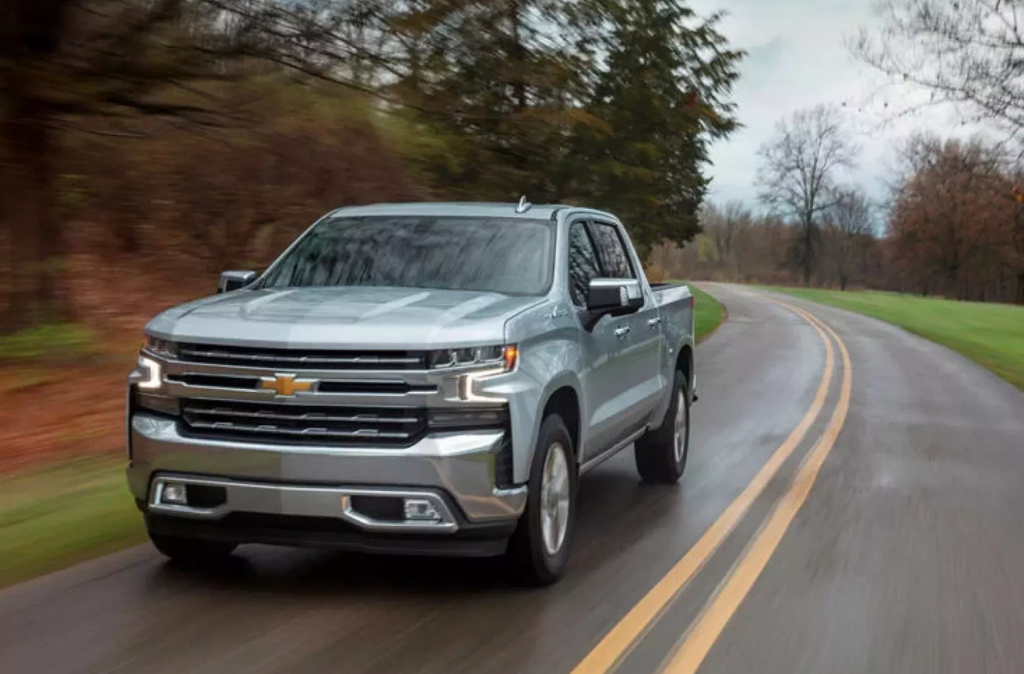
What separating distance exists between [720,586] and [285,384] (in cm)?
251

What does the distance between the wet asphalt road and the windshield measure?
1.57m

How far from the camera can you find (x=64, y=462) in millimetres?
9531

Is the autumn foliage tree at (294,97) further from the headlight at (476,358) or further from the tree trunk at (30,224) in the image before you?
the headlight at (476,358)

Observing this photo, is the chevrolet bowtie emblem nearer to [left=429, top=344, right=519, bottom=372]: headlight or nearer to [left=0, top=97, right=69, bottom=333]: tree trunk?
[left=429, top=344, right=519, bottom=372]: headlight

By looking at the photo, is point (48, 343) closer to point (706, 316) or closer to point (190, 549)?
point (190, 549)

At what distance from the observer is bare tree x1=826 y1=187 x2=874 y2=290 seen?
106562 mm

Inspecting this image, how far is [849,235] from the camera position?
4245 inches

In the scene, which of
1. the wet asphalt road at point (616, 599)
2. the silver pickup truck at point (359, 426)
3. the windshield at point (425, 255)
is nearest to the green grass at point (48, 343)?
the windshield at point (425, 255)

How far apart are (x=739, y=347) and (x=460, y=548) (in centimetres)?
2081

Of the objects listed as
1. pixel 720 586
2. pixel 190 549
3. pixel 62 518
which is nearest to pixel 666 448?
pixel 720 586

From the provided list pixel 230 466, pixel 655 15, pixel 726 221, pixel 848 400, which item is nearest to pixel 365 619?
pixel 230 466

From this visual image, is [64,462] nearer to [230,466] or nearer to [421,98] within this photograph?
[230,466]

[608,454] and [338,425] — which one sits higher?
[338,425]

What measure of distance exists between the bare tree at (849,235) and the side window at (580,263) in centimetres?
10118
